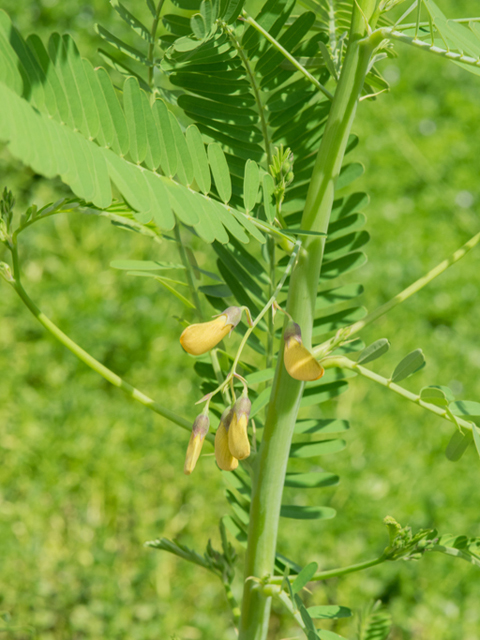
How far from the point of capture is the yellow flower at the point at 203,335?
45 centimetres

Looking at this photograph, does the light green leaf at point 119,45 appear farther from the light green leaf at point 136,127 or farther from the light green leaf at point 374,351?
the light green leaf at point 374,351

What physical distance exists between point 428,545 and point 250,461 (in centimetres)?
17

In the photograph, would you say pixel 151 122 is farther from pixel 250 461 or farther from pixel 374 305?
pixel 374 305

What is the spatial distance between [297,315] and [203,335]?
11 centimetres

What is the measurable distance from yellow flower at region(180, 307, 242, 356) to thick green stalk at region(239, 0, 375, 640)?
82 mm

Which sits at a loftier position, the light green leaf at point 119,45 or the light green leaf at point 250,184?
the light green leaf at point 119,45

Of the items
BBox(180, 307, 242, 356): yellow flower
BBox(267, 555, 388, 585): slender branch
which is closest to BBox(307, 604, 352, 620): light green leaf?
BBox(267, 555, 388, 585): slender branch

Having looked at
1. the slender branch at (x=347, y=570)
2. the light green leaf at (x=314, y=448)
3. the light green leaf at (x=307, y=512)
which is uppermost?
the slender branch at (x=347, y=570)

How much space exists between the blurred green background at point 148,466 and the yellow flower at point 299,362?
0.87 metres

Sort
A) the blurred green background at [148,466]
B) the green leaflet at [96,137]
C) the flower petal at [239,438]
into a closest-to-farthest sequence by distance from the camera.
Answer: the green leaflet at [96,137]
the flower petal at [239,438]
the blurred green background at [148,466]


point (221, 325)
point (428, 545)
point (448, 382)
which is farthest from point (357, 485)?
point (221, 325)

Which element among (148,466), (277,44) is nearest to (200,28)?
(277,44)

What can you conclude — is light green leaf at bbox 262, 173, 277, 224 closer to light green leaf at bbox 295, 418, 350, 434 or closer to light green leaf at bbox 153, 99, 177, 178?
light green leaf at bbox 153, 99, 177, 178

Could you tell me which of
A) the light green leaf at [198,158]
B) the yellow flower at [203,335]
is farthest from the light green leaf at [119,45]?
the yellow flower at [203,335]
